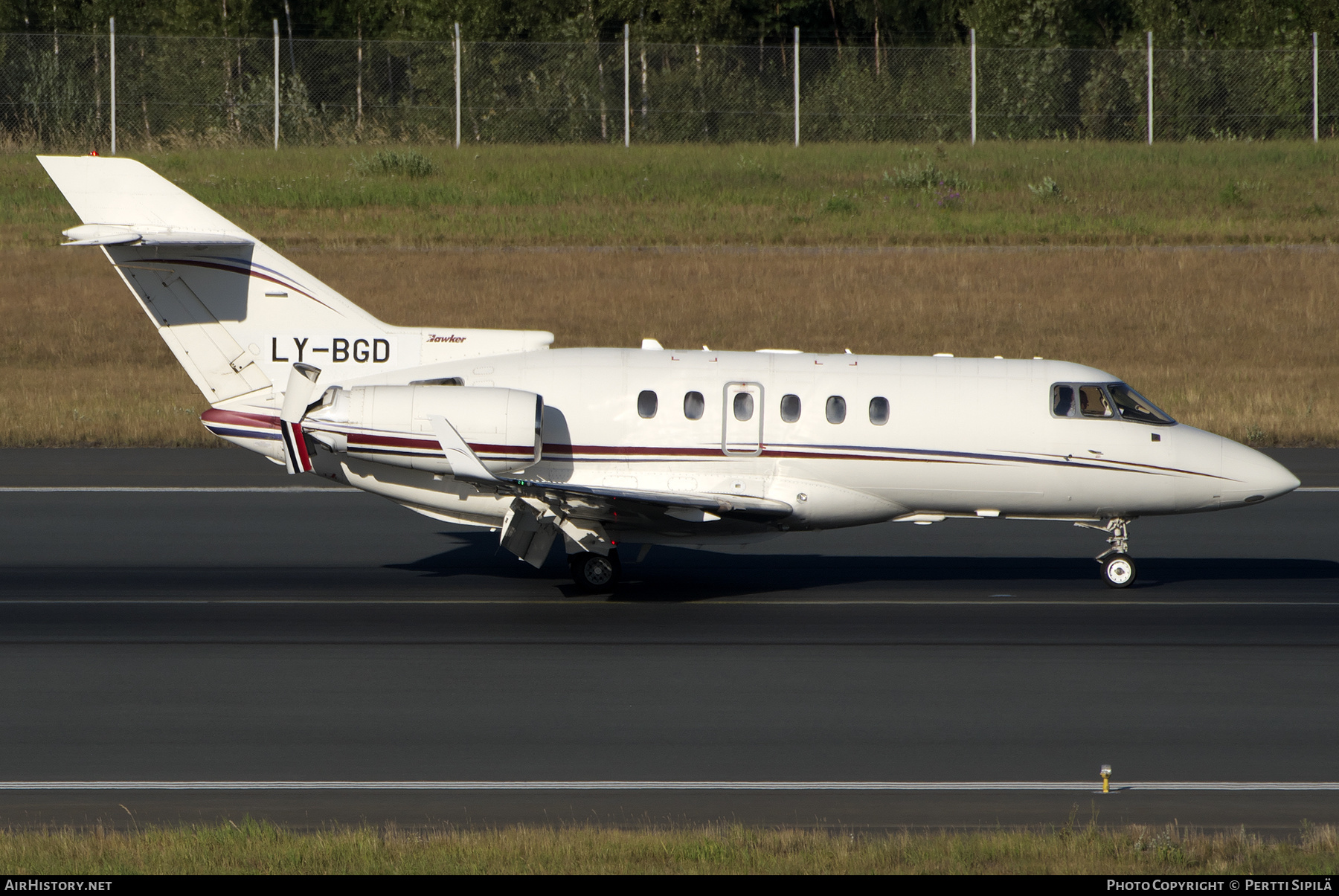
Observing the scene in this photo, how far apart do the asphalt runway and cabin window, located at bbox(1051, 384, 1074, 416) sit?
2.05m

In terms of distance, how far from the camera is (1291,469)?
24.8 m

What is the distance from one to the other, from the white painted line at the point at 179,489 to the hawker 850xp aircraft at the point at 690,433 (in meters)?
5.37

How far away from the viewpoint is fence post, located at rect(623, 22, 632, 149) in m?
44.1

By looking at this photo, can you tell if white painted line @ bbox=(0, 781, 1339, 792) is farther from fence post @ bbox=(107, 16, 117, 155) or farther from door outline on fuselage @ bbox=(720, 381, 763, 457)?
fence post @ bbox=(107, 16, 117, 155)

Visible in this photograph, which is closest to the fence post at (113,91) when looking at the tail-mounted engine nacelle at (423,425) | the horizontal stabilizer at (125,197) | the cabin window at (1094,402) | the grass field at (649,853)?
the horizontal stabilizer at (125,197)

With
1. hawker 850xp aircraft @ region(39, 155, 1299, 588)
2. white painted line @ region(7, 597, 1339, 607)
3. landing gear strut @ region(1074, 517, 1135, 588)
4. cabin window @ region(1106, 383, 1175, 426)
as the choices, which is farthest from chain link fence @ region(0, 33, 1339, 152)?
white painted line @ region(7, 597, 1339, 607)

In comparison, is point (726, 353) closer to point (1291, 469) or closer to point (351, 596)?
point (351, 596)

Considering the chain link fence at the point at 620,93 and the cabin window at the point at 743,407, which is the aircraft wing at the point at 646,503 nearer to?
the cabin window at the point at 743,407

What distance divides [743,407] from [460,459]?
3.37 meters

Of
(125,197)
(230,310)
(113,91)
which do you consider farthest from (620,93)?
(230,310)

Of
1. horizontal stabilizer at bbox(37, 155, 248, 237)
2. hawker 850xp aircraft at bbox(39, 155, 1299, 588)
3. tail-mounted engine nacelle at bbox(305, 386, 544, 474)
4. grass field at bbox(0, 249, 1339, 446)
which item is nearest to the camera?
tail-mounted engine nacelle at bbox(305, 386, 544, 474)

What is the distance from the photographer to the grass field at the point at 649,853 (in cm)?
876

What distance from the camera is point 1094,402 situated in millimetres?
17266

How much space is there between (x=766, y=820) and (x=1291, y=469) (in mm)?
17548
